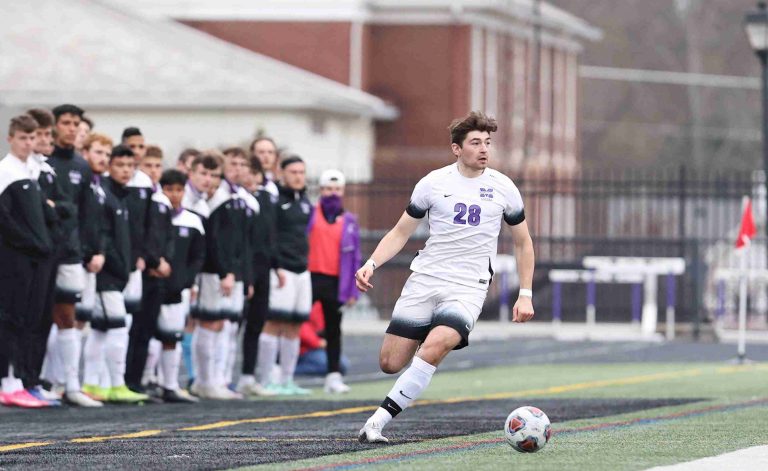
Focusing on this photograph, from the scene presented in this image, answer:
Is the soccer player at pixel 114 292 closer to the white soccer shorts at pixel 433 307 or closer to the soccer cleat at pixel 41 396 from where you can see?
the soccer cleat at pixel 41 396

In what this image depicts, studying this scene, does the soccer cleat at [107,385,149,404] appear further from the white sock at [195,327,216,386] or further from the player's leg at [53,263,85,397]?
the white sock at [195,327,216,386]

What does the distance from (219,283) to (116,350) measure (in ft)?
4.91

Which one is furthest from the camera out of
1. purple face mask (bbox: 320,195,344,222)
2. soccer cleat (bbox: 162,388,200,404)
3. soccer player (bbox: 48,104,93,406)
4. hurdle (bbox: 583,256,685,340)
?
hurdle (bbox: 583,256,685,340)

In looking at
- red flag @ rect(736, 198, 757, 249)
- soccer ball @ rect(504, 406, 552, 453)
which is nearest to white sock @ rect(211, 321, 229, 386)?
soccer ball @ rect(504, 406, 552, 453)

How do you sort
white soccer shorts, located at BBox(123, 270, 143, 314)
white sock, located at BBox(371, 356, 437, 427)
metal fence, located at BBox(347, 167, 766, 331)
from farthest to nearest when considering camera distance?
1. metal fence, located at BBox(347, 167, 766, 331)
2. white soccer shorts, located at BBox(123, 270, 143, 314)
3. white sock, located at BBox(371, 356, 437, 427)

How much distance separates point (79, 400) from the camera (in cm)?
1650

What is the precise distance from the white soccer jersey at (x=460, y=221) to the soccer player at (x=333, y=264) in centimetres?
681

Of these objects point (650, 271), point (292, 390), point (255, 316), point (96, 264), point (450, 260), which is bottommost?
point (650, 271)

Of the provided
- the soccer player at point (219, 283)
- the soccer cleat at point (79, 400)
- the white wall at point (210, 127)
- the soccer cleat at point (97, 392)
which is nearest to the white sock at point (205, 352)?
the soccer player at point (219, 283)

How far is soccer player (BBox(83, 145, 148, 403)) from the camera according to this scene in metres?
16.8

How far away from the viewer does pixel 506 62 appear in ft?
184

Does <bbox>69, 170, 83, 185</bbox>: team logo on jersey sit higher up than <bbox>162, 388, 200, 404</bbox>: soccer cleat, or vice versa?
<bbox>69, 170, 83, 185</bbox>: team logo on jersey

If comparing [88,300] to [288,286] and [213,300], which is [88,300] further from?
[288,286]

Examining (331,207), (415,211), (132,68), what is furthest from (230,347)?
(132,68)
